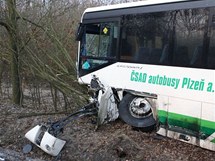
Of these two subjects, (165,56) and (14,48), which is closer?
(165,56)

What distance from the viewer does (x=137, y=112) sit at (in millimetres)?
7344

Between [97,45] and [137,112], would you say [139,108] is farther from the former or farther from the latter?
[97,45]

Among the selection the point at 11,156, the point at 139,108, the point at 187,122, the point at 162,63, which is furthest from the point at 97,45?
the point at 11,156

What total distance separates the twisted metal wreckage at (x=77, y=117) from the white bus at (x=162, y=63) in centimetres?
21

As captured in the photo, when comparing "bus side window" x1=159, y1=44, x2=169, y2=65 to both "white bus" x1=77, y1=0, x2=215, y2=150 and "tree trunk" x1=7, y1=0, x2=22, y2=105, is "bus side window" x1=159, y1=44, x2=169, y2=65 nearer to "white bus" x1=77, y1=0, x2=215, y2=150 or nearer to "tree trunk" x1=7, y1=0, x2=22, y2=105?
"white bus" x1=77, y1=0, x2=215, y2=150

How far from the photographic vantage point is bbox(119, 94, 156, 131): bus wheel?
7129 millimetres

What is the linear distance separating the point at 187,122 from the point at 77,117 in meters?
2.37

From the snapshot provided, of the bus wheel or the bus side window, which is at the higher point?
the bus side window

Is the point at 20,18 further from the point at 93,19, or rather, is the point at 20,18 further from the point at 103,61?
the point at 103,61

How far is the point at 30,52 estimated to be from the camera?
11227 millimetres

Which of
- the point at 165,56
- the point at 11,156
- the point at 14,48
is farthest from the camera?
the point at 14,48

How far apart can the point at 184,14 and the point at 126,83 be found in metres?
2.02

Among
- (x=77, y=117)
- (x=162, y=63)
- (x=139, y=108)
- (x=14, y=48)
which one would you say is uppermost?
(x=162, y=63)

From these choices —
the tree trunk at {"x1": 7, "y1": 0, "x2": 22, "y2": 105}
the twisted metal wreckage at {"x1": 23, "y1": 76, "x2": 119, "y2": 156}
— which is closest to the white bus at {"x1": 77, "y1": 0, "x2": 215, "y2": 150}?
the twisted metal wreckage at {"x1": 23, "y1": 76, "x2": 119, "y2": 156}
